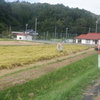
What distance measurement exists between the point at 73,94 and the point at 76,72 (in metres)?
5.88

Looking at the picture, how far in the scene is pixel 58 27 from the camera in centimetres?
8931

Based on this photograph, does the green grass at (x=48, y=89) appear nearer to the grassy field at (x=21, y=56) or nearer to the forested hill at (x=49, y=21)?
A: the grassy field at (x=21, y=56)

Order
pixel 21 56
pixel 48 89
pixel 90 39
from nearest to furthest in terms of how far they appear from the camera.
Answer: pixel 48 89
pixel 21 56
pixel 90 39

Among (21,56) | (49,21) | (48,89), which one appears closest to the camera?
(48,89)

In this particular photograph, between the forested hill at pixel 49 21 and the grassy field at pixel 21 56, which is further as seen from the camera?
the forested hill at pixel 49 21

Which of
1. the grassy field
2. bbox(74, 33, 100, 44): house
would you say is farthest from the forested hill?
the grassy field

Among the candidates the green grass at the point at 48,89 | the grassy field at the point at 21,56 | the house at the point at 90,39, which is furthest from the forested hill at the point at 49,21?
the green grass at the point at 48,89

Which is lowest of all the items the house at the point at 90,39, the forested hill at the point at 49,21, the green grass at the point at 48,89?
the green grass at the point at 48,89

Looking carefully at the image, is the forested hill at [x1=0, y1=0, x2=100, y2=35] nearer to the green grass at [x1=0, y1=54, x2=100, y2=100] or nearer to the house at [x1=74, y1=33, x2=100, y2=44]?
the house at [x1=74, y1=33, x2=100, y2=44]

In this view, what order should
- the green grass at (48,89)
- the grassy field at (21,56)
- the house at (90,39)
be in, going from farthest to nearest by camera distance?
the house at (90,39) < the grassy field at (21,56) < the green grass at (48,89)

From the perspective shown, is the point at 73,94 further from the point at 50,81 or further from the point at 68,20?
the point at 68,20

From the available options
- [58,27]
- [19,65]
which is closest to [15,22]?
[58,27]

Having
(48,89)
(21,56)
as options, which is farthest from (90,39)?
(48,89)

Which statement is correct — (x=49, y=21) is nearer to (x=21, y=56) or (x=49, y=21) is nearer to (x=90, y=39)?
(x=90, y=39)
